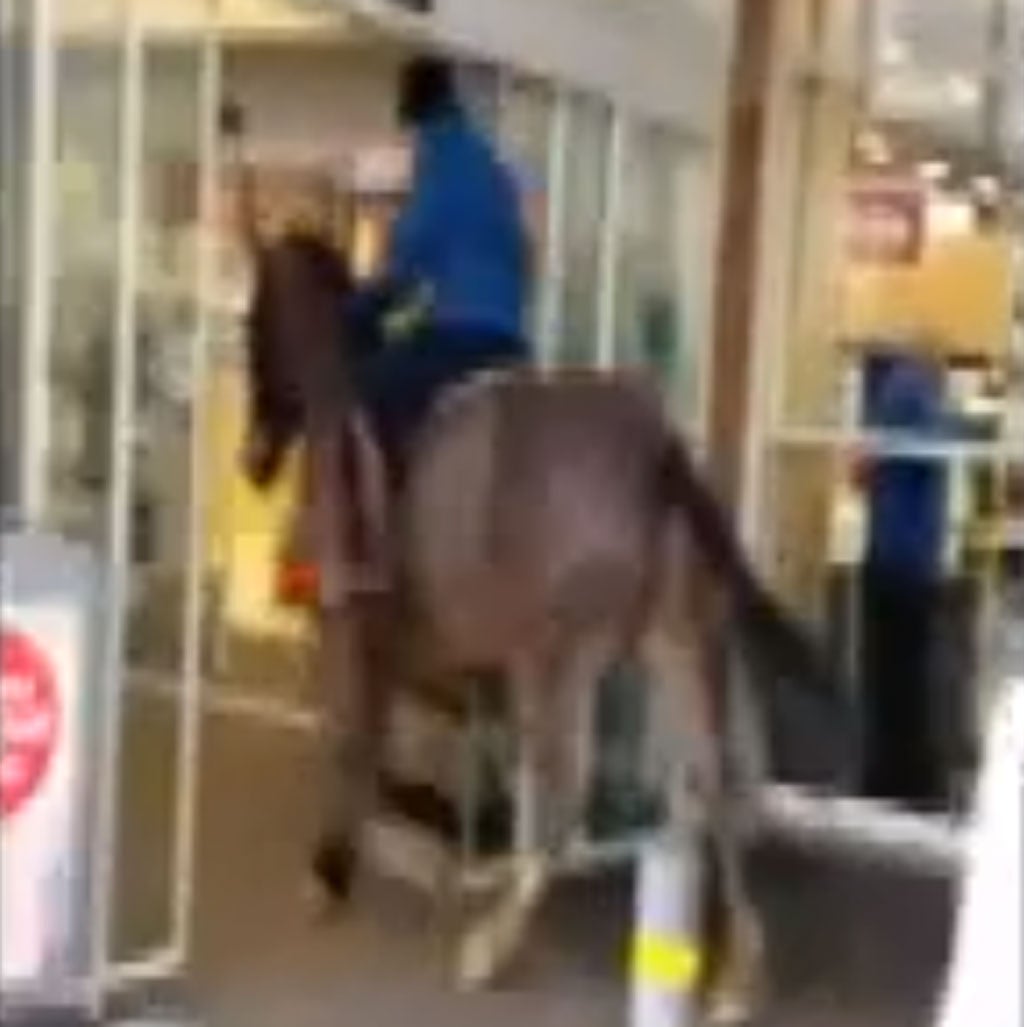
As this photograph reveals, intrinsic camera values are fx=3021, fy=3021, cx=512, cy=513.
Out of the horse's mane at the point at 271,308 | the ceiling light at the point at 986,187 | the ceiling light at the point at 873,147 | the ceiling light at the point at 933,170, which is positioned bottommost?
the horse's mane at the point at 271,308

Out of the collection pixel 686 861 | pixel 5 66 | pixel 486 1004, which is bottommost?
pixel 486 1004

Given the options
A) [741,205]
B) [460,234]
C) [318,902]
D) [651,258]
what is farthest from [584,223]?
[318,902]

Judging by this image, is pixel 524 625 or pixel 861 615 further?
pixel 861 615

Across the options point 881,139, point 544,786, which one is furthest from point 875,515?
point 544,786

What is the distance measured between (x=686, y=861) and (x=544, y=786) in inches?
68.4

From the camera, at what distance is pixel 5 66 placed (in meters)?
6.28

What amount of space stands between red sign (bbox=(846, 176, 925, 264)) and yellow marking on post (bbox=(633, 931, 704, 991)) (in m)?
4.09

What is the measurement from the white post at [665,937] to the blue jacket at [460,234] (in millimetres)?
Answer: 1655

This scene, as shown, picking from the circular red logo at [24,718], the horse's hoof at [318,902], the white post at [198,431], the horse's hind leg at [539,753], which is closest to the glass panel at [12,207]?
the circular red logo at [24,718]

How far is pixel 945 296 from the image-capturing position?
9.97m

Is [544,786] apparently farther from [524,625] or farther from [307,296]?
[307,296]

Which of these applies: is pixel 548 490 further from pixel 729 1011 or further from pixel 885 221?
pixel 885 221

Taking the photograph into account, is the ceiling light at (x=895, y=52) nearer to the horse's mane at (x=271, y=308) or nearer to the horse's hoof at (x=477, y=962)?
the horse's mane at (x=271, y=308)

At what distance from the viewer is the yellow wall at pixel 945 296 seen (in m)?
9.84
